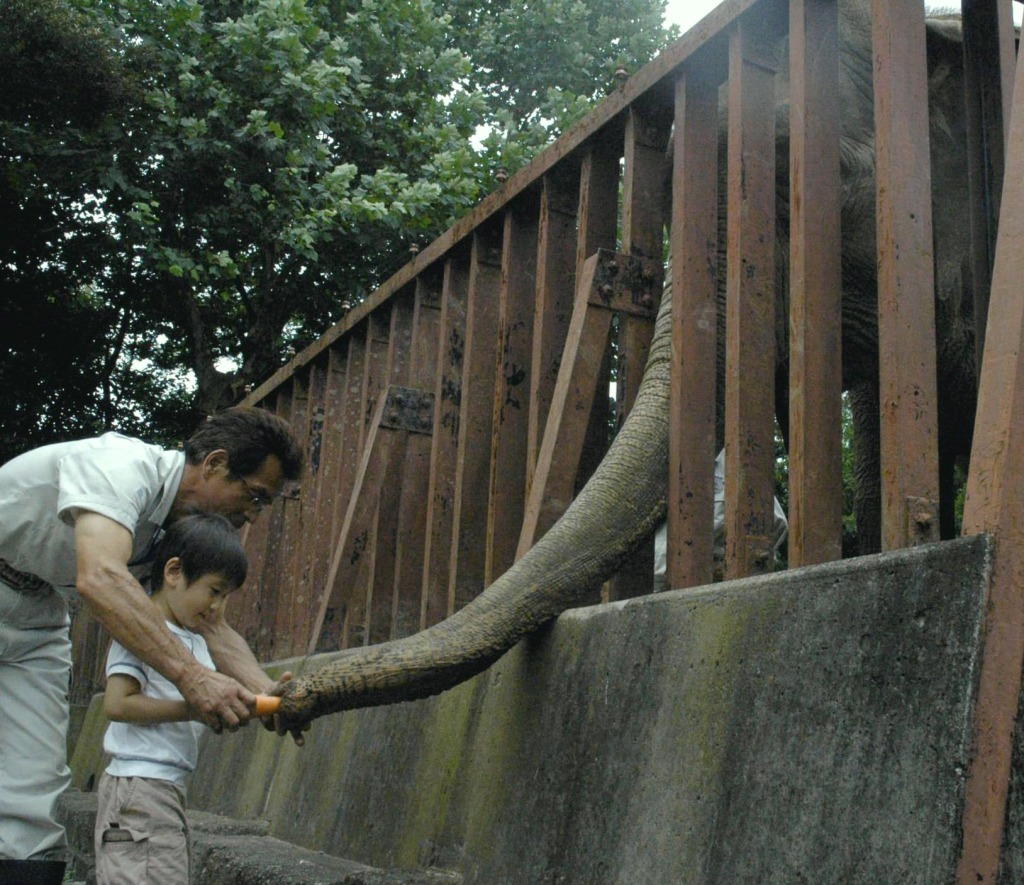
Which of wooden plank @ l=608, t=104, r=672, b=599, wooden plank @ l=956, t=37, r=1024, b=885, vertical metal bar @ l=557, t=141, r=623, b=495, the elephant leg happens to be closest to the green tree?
the elephant leg

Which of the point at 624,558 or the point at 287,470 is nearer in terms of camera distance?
the point at 624,558

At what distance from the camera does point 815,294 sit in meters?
2.62

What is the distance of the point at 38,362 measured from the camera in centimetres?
1545

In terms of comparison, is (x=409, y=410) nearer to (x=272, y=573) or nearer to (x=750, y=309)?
(x=272, y=573)

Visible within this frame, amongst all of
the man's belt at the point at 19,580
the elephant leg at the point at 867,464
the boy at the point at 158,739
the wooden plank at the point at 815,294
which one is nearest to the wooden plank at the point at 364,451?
the boy at the point at 158,739

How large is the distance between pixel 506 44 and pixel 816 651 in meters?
14.7

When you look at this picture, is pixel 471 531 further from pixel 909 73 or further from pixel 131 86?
pixel 131 86

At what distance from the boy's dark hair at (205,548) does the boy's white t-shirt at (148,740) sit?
259 millimetres

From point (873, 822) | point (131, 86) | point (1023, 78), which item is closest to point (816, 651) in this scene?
point (873, 822)

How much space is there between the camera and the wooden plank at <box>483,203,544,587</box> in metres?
4.05

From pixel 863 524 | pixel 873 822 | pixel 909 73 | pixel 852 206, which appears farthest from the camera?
pixel 863 524

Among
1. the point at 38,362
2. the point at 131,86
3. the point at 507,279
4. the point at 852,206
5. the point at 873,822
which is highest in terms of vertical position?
the point at 131,86

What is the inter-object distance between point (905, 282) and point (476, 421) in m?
2.38

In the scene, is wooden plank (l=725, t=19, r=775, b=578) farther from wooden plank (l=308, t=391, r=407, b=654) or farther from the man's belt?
wooden plank (l=308, t=391, r=407, b=654)
